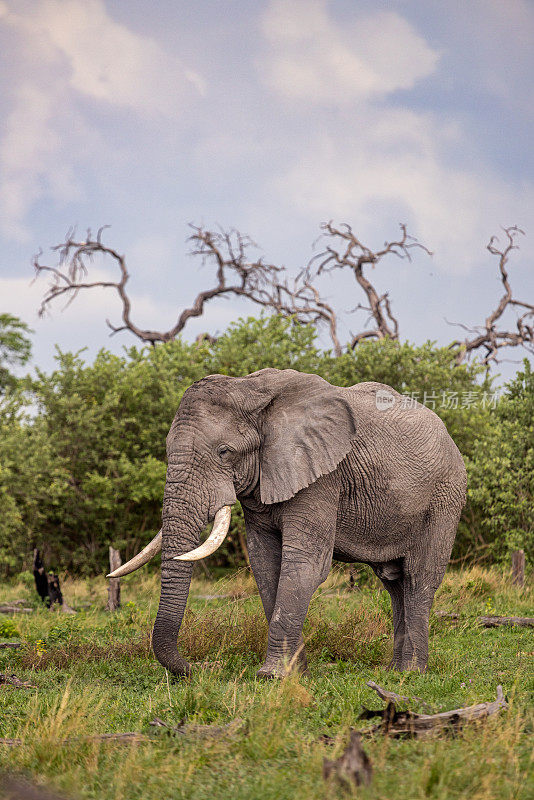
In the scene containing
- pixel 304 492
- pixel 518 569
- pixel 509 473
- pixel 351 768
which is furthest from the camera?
pixel 509 473

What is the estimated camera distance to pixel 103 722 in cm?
527

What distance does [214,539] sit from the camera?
21.8ft

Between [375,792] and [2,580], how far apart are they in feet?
65.0

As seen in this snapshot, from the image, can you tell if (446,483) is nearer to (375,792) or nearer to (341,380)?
(375,792)

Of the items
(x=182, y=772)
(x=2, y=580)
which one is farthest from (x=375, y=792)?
(x=2, y=580)

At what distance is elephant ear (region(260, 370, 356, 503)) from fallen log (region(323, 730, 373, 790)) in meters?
3.34

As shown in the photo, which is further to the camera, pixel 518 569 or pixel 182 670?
pixel 518 569

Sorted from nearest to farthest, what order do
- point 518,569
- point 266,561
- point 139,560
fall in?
point 139,560 → point 266,561 → point 518,569

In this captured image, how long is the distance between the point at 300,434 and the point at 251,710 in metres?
2.75

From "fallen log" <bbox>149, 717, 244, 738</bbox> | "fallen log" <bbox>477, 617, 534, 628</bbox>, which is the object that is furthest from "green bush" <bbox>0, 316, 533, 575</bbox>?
"fallen log" <bbox>149, 717, 244, 738</bbox>

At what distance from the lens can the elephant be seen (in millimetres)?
6805

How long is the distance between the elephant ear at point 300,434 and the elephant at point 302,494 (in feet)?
0.03

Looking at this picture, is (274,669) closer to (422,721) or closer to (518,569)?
(422,721)
